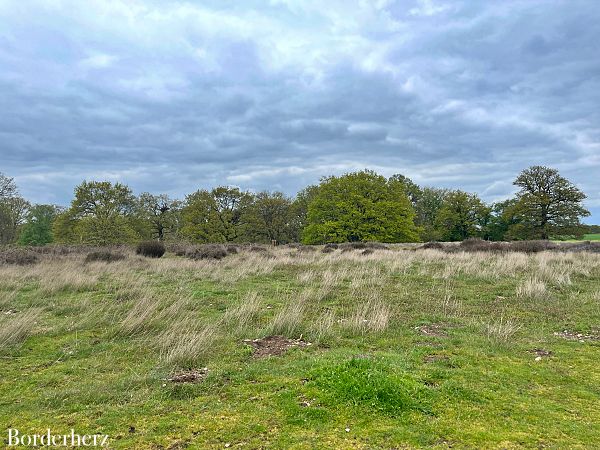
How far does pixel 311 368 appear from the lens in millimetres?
5266

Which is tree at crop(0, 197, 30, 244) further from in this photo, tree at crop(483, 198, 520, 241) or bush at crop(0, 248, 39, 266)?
tree at crop(483, 198, 520, 241)

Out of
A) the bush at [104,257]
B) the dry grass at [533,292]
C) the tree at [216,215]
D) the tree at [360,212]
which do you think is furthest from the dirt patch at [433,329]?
the tree at [216,215]

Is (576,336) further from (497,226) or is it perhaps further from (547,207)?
(497,226)

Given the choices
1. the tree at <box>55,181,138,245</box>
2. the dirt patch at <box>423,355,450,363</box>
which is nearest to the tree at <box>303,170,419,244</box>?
the tree at <box>55,181,138,245</box>

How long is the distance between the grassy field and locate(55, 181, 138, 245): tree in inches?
1229

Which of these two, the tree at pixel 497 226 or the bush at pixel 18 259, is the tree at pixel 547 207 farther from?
the bush at pixel 18 259

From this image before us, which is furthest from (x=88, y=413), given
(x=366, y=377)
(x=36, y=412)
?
(x=366, y=377)

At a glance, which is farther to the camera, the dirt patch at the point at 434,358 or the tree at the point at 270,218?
the tree at the point at 270,218

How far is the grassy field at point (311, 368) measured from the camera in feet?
12.6

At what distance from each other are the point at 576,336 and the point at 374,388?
16.1 feet

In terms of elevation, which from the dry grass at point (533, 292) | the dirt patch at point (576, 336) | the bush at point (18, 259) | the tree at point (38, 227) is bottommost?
the dirt patch at point (576, 336)

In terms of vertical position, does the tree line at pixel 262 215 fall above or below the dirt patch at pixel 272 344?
above

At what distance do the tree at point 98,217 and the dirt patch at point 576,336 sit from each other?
132 feet

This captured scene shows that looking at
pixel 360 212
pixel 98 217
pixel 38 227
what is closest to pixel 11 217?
pixel 38 227
